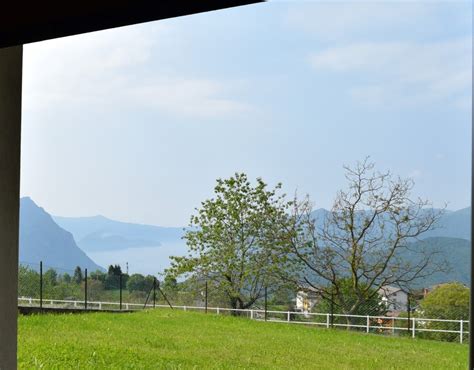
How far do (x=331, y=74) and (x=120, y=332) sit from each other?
708 centimetres

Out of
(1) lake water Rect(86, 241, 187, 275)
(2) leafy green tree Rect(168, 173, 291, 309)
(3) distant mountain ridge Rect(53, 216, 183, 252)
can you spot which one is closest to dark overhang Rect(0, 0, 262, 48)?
(1) lake water Rect(86, 241, 187, 275)

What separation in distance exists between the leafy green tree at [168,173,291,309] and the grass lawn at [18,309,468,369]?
1986 mm

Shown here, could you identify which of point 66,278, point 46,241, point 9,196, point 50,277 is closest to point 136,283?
point 66,278

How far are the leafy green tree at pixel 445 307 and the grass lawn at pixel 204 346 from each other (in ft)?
1.32

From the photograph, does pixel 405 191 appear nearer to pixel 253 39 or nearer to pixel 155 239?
pixel 155 239

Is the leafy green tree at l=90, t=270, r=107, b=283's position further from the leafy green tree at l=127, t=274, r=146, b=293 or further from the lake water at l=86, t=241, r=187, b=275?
the lake water at l=86, t=241, r=187, b=275

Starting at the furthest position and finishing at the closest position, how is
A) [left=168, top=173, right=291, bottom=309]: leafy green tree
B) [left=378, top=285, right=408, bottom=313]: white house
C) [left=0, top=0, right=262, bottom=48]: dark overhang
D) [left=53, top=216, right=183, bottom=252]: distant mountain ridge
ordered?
[left=53, top=216, right=183, bottom=252]: distant mountain ridge, [left=168, top=173, right=291, bottom=309]: leafy green tree, [left=378, top=285, right=408, bottom=313]: white house, [left=0, top=0, right=262, bottom=48]: dark overhang

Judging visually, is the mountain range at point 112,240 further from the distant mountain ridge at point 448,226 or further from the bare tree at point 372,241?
the bare tree at point 372,241

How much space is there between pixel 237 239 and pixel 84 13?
915 centimetres

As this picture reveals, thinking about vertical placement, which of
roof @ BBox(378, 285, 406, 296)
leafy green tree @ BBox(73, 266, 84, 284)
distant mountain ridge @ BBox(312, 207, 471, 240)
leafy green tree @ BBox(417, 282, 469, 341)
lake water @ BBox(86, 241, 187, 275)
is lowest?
leafy green tree @ BBox(417, 282, 469, 341)

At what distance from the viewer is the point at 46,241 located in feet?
38.1

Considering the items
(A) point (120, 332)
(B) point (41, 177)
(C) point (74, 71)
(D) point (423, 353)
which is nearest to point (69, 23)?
(A) point (120, 332)

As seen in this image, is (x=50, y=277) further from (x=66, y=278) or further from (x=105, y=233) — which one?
(x=105, y=233)

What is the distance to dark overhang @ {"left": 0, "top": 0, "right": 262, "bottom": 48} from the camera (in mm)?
1217
